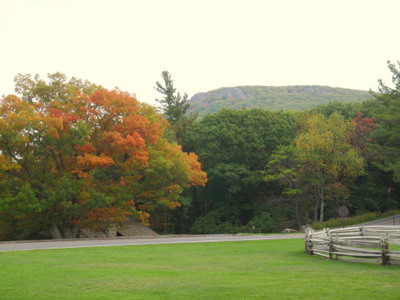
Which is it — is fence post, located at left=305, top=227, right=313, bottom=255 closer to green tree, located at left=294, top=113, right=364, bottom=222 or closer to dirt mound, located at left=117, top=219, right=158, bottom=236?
dirt mound, located at left=117, top=219, right=158, bottom=236

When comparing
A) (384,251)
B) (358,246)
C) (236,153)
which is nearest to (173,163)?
(236,153)

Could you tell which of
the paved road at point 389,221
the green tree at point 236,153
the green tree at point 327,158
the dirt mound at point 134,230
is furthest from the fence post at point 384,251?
the green tree at point 236,153

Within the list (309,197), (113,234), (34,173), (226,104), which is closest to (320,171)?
(309,197)

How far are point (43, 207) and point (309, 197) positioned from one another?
101ft

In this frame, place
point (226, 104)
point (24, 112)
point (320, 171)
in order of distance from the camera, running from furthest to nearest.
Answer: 1. point (226, 104)
2. point (320, 171)
3. point (24, 112)

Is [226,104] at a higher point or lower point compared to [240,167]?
higher

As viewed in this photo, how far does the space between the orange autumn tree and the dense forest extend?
91mm

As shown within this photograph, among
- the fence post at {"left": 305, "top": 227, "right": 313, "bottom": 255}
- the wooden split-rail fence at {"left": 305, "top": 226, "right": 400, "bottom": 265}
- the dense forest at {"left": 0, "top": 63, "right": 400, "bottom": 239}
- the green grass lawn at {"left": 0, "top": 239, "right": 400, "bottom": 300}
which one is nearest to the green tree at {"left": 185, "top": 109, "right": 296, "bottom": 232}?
the dense forest at {"left": 0, "top": 63, "right": 400, "bottom": 239}

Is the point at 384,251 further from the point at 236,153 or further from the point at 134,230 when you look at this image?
the point at 236,153

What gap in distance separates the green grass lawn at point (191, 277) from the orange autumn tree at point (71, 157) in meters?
15.7

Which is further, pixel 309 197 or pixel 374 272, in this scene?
pixel 309 197

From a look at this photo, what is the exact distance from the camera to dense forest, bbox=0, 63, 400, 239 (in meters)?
36.8

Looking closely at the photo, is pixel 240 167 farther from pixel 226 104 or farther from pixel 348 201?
pixel 226 104

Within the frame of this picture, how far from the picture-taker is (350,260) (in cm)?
1769
